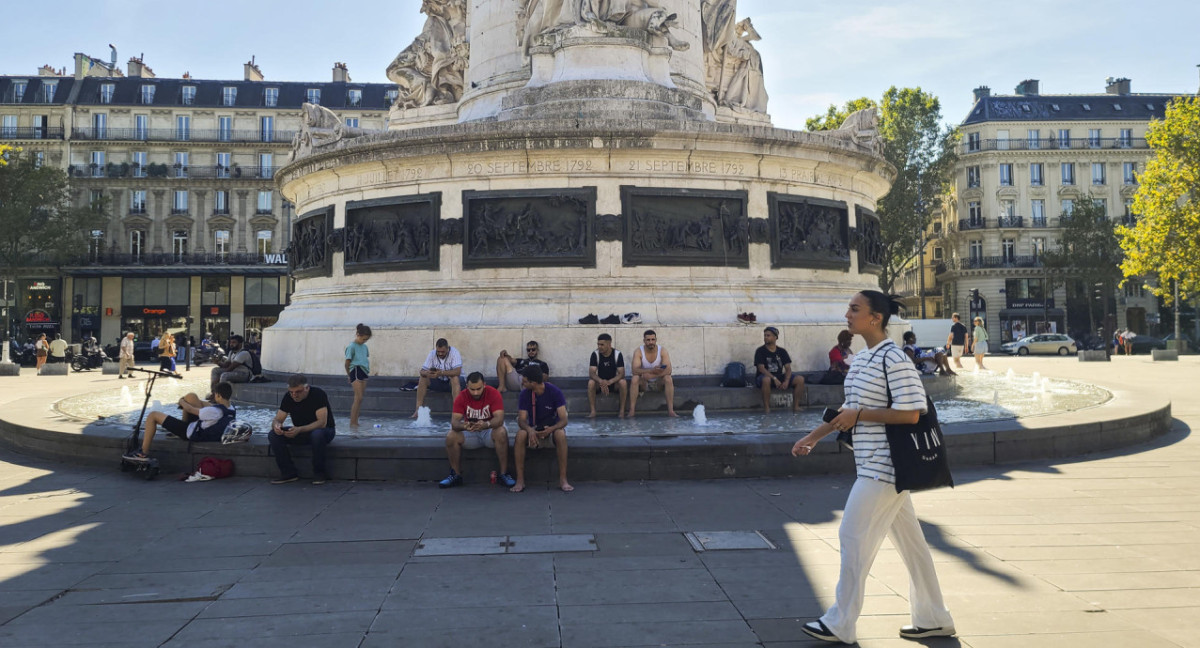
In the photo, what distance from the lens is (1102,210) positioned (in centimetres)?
5675

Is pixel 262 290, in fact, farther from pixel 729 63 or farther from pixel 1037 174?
pixel 1037 174

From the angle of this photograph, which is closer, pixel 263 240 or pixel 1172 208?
pixel 1172 208

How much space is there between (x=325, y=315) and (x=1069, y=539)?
11951 mm

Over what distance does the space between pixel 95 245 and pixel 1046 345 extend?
6260 centimetres

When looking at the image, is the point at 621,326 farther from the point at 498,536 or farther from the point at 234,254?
the point at 234,254

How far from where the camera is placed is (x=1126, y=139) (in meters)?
64.0

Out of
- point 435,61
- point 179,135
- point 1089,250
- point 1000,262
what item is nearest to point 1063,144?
point 1000,262

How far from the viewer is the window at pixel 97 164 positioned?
191ft

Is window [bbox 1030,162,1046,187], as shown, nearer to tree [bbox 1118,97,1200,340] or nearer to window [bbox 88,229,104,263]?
tree [bbox 1118,97,1200,340]

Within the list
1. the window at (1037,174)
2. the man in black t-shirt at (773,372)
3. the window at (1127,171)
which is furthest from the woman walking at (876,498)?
the window at (1127,171)

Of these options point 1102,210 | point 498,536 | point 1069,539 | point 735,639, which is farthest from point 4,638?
point 1102,210

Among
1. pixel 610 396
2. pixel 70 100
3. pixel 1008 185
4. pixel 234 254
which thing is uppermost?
pixel 70 100

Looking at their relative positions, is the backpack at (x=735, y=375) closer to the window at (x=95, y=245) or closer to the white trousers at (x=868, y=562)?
the white trousers at (x=868, y=562)

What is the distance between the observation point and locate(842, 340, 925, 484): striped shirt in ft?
13.1
